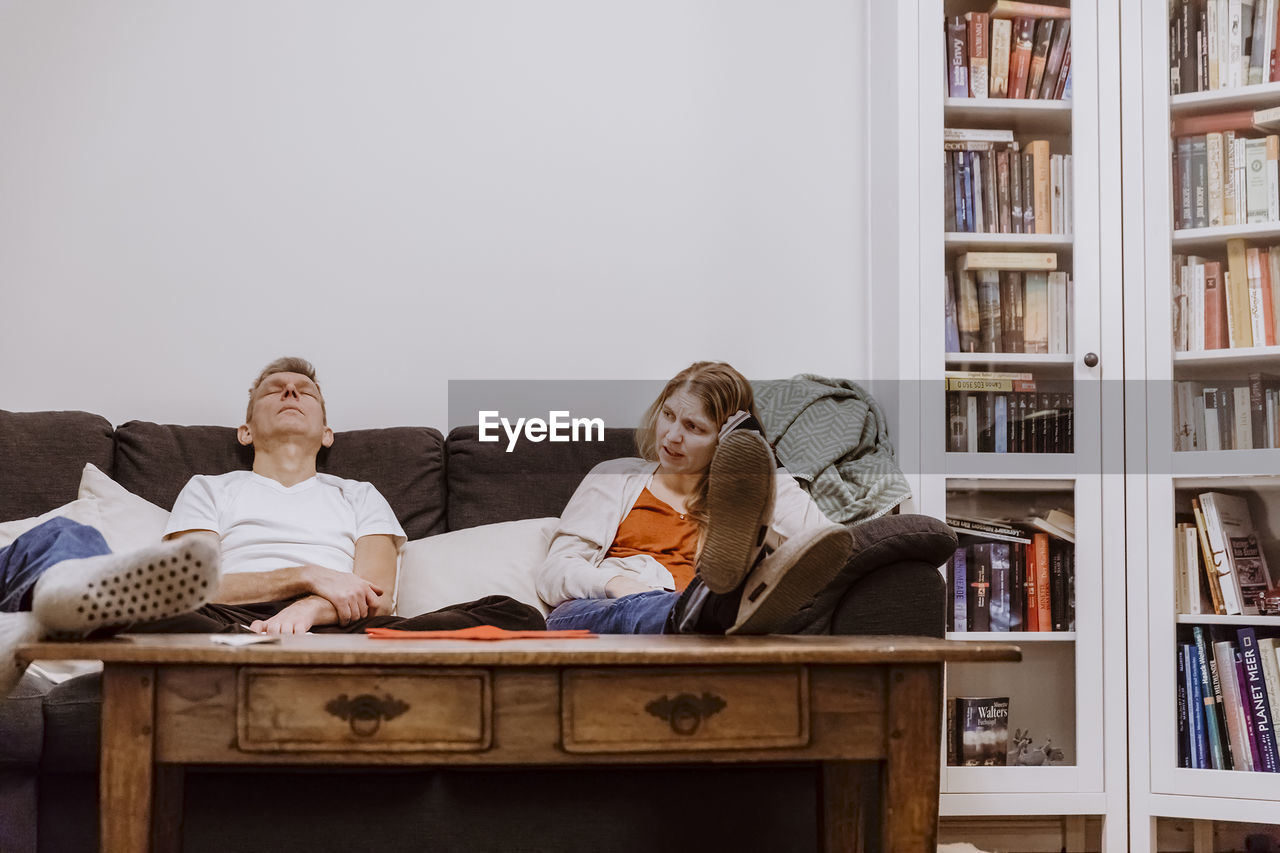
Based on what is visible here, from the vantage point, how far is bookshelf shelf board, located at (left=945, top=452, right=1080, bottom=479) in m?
2.37

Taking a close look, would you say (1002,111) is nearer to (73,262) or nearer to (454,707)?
(454,707)

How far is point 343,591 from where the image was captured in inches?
73.5

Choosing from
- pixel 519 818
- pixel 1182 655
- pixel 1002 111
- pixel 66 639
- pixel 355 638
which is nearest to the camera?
pixel 66 639

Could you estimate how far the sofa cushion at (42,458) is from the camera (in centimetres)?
215

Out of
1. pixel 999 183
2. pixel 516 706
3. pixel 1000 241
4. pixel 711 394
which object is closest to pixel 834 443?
pixel 711 394

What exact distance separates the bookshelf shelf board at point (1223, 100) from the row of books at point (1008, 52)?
10.5 inches

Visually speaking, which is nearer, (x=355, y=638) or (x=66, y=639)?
(x=66, y=639)

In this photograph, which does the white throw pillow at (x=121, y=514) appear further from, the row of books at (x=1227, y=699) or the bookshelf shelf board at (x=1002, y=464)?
the row of books at (x=1227, y=699)

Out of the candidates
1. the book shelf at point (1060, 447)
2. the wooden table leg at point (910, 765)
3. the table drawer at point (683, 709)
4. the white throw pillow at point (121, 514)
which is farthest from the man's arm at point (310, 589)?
the book shelf at point (1060, 447)

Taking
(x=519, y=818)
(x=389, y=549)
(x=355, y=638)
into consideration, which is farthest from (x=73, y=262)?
(x=519, y=818)

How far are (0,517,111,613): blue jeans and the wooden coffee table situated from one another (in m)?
0.31

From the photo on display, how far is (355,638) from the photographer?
1352 millimetres

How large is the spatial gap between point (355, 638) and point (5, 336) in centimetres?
171
